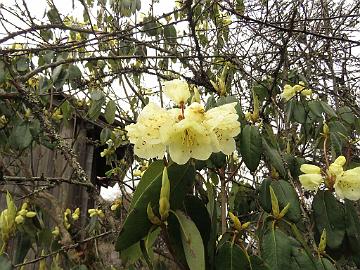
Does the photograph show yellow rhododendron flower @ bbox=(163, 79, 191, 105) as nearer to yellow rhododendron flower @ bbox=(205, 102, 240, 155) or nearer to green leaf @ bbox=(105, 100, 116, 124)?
yellow rhododendron flower @ bbox=(205, 102, 240, 155)

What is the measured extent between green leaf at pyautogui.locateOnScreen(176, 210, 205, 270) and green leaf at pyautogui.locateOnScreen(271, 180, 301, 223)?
466 millimetres

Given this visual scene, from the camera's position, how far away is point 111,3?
2.86 metres

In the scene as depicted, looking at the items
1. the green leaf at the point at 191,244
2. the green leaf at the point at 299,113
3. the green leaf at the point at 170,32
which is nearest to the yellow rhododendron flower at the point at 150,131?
the green leaf at the point at 191,244

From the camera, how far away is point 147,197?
881 mm

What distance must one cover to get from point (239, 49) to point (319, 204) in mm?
2076

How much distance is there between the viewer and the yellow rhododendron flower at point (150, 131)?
3.12 ft

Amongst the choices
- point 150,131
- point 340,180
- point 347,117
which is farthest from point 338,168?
point 347,117

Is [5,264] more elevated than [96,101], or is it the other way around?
[96,101]

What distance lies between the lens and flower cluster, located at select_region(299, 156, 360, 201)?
1279mm

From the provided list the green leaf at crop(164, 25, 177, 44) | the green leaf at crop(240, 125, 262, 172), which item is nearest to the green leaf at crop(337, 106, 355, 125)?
the green leaf at crop(240, 125, 262, 172)

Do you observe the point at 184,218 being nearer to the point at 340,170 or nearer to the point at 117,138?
the point at 340,170

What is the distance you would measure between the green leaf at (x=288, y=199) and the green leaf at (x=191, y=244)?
466 mm

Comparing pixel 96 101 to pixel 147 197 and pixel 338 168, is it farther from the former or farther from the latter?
pixel 147 197

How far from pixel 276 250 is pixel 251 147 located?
34 centimetres
